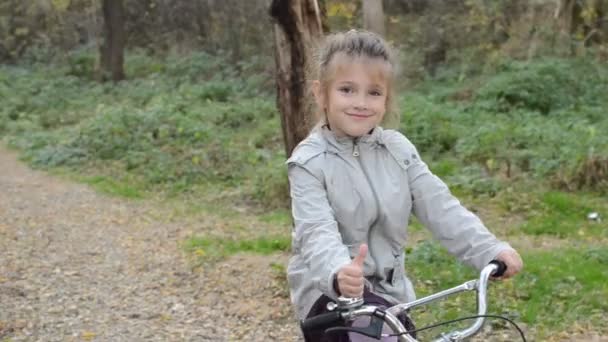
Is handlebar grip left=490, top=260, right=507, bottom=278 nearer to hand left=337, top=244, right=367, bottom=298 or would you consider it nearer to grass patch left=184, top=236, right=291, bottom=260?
hand left=337, top=244, right=367, bottom=298

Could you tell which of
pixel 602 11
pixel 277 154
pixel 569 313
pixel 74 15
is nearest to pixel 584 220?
pixel 569 313

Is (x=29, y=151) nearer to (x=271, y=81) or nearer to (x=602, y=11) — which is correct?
(x=271, y=81)

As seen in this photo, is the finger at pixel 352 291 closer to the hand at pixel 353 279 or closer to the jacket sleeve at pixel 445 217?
the hand at pixel 353 279

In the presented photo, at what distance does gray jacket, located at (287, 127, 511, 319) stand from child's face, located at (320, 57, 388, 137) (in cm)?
6

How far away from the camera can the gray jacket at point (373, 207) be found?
9.84 feet

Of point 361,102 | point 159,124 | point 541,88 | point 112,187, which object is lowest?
point 112,187

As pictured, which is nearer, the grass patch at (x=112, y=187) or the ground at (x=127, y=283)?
the ground at (x=127, y=283)

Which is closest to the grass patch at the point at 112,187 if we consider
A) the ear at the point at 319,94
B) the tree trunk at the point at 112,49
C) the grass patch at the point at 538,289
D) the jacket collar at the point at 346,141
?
the grass patch at the point at 538,289

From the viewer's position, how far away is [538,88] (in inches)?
640

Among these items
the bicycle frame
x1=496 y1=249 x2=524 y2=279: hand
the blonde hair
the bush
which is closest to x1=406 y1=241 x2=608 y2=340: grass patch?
x1=496 y1=249 x2=524 y2=279: hand

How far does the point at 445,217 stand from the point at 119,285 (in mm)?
5552

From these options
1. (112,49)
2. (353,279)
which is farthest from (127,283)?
(112,49)

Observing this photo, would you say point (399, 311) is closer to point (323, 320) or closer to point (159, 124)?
point (323, 320)

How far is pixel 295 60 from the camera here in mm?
7277
